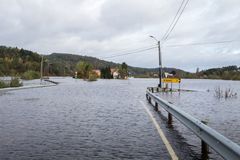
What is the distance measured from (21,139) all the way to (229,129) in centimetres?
709

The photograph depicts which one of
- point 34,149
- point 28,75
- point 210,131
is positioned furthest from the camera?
point 28,75

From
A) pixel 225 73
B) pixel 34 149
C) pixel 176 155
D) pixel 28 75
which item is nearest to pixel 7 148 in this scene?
pixel 34 149

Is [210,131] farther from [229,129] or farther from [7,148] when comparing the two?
[229,129]

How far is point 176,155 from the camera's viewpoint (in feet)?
28.5

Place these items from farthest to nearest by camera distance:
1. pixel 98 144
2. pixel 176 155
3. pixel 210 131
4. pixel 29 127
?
pixel 29 127 < pixel 98 144 < pixel 176 155 < pixel 210 131

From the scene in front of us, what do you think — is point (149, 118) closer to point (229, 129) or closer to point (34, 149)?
point (229, 129)

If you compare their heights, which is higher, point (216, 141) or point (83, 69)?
point (83, 69)

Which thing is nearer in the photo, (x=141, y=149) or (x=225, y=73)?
(x=141, y=149)

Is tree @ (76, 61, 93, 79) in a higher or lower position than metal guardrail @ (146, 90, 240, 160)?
higher

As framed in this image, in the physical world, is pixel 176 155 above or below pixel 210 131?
below

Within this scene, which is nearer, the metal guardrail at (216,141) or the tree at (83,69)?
the metal guardrail at (216,141)

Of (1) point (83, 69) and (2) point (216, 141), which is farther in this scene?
(1) point (83, 69)

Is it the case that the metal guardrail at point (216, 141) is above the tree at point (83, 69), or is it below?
below

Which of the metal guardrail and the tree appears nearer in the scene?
the metal guardrail
